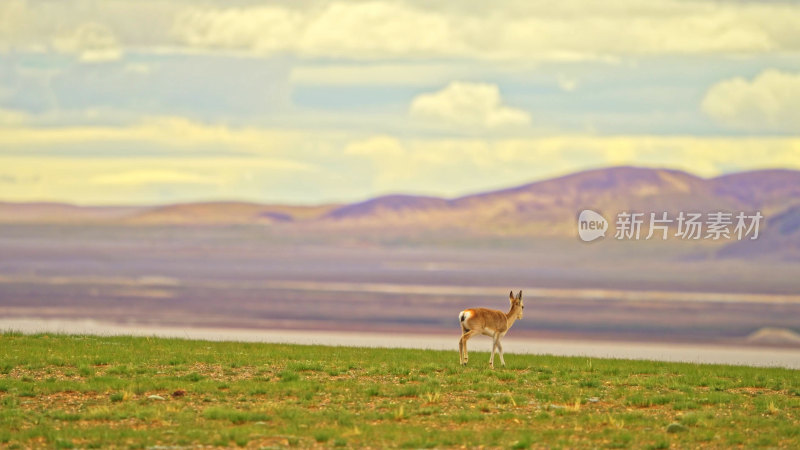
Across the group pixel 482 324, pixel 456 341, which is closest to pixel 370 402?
pixel 482 324

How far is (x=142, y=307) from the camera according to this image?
111 metres

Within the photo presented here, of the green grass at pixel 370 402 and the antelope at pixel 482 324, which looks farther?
the antelope at pixel 482 324

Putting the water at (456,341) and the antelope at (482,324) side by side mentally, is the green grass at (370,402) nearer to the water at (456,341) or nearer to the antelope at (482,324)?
the antelope at (482,324)

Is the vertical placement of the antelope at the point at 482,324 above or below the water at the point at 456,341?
below

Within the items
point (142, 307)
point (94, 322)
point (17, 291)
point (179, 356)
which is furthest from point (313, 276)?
point (179, 356)

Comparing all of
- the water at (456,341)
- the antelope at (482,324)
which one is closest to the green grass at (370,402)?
the antelope at (482,324)

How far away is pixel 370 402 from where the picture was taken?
22531 millimetres

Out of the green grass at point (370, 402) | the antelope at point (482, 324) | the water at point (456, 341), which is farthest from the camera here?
the water at point (456, 341)

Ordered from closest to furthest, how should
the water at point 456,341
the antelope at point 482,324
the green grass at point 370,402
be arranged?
the green grass at point 370,402 → the antelope at point 482,324 → the water at point 456,341

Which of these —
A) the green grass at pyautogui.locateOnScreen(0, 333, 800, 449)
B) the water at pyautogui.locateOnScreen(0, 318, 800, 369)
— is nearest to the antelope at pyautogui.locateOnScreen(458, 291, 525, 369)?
the green grass at pyautogui.locateOnScreen(0, 333, 800, 449)

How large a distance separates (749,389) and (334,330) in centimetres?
6281

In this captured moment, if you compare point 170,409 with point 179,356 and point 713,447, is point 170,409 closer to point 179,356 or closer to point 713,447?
point 179,356

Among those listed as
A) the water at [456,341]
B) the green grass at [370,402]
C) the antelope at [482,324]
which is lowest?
the green grass at [370,402]

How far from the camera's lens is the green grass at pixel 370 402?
762 inches
